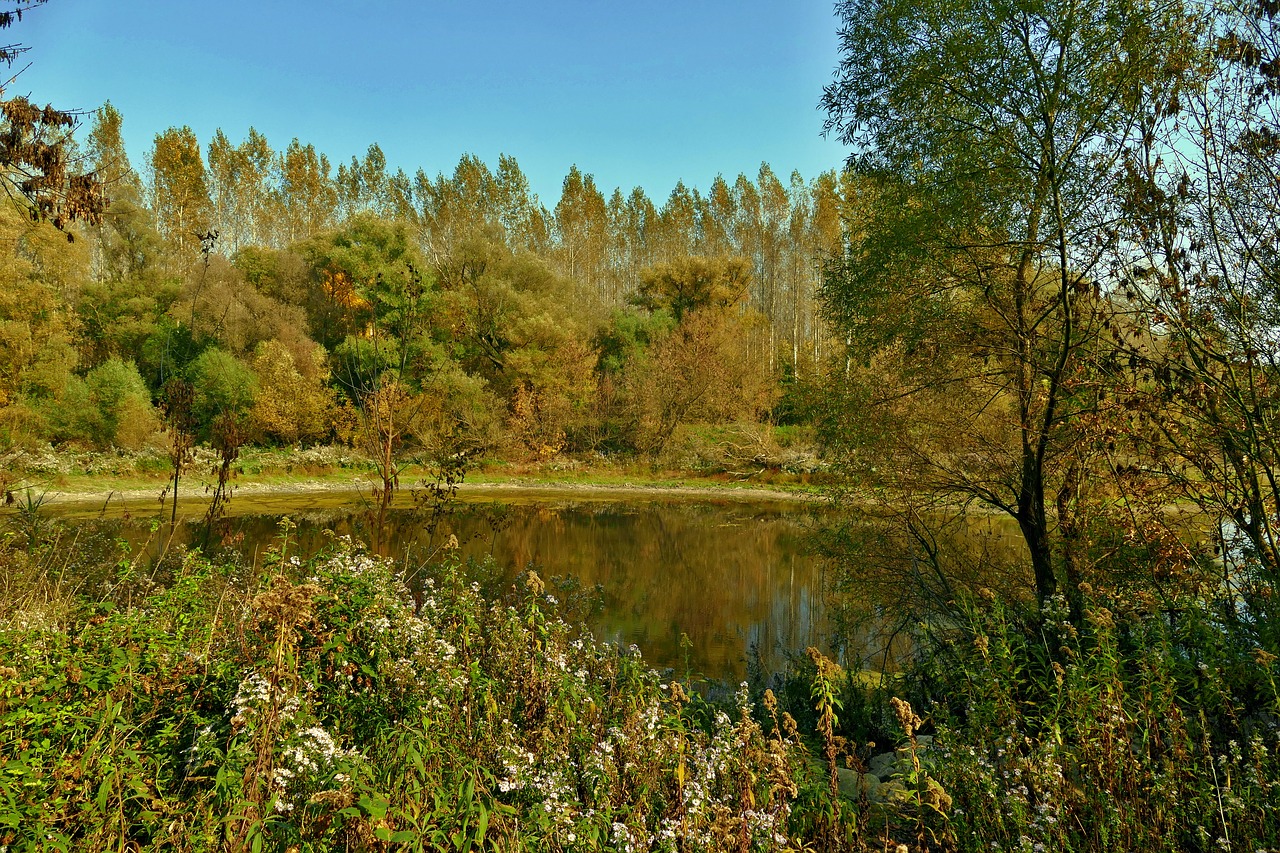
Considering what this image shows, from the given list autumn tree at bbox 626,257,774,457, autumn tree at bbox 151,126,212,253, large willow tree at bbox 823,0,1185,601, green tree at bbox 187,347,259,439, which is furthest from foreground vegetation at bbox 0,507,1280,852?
autumn tree at bbox 151,126,212,253

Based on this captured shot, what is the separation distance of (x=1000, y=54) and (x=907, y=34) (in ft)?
3.67

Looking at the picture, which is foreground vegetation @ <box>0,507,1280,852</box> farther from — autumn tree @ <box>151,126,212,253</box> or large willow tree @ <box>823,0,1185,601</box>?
autumn tree @ <box>151,126,212,253</box>

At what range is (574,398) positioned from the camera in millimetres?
32594

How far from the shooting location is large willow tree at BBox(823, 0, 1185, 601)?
704 cm

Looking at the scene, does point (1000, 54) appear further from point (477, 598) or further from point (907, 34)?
point (477, 598)

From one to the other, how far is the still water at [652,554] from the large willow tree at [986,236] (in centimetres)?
269

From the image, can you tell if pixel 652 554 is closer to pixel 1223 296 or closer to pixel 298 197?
pixel 1223 296

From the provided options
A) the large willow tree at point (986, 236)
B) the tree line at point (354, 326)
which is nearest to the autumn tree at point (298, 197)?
the tree line at point (354, 326)

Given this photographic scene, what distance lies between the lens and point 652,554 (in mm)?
16719

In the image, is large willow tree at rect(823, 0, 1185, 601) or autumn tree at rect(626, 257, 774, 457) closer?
large willow tree at rect(823, 0, 1185, 601)

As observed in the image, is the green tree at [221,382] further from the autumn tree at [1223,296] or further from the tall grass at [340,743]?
the autumn tree at [1223,296]

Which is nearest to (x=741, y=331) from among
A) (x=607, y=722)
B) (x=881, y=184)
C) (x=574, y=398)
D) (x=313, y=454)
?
(x=574, y=398)

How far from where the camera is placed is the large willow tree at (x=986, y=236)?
7.04 m

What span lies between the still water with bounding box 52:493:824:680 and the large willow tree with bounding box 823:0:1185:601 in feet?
8.84
